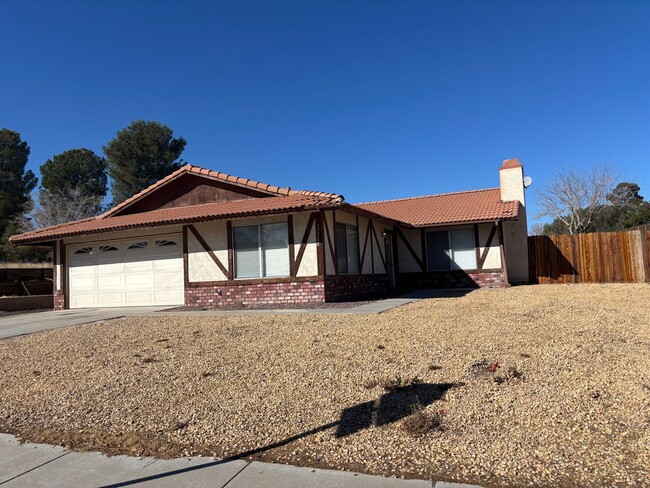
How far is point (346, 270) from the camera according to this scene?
1420 centimetres

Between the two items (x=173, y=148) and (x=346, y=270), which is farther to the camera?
(x=173, y=148)

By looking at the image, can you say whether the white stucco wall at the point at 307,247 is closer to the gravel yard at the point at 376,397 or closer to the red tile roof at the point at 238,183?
the red tile roof at the point at 238,183

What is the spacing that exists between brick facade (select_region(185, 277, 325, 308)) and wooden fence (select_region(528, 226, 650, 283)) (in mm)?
10797

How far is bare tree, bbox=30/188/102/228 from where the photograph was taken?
35.1 meters

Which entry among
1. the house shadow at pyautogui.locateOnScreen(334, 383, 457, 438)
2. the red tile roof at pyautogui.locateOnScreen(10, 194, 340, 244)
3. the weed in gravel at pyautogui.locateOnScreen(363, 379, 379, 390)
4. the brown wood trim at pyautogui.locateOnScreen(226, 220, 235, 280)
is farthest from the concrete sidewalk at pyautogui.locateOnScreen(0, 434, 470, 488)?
the brown wood trim at pyautogui.locateOnScreen(226, 220, 235, 280)

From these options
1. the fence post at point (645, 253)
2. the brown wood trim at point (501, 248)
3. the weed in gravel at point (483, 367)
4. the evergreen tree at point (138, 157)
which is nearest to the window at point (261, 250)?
the weed in gravel at point (483, 367)

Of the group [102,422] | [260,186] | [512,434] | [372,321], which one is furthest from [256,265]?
[512,434]

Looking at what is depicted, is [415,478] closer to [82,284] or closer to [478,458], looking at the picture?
[478,458]

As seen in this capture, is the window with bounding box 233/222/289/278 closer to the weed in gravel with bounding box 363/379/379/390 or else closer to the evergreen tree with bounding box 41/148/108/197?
the weed in gravel with bounding box 363/379/379/390

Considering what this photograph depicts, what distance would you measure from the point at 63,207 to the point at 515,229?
107 ft

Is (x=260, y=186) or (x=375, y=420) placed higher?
(x=260, y=186)

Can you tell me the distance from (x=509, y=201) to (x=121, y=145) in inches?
1171

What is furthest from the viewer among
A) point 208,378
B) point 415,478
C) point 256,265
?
point 256,265

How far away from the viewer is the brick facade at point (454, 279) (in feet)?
58.4
